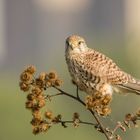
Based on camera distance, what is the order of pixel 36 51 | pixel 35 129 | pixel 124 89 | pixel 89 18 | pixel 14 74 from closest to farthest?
pixel 35 129, pixel 124 89, pixel 14 74, pixel 36 51, pixel 89 18

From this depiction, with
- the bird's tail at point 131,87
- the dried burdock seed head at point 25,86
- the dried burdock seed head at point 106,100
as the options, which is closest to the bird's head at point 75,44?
the bird's tail at point 131,87

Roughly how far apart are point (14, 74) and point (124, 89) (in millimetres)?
32571

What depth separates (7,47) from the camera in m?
73.1

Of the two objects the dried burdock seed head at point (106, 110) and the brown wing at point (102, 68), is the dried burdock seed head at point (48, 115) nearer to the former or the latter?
the dried burdock seed head at point (106, 110)

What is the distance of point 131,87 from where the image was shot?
791 centimetres

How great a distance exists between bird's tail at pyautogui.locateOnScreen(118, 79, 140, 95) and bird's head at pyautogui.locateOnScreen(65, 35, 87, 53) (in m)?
0.41

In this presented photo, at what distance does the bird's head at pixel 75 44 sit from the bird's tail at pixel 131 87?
16.3 inches

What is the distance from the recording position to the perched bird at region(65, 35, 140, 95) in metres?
7.87

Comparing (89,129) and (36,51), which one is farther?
(36,51)

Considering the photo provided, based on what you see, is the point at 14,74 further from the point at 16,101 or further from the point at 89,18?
the point at 89,18

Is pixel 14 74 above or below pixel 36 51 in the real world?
below

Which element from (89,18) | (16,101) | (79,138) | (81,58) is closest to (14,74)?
(16,101)

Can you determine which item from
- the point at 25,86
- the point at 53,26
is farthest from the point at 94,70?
the point at 53,26

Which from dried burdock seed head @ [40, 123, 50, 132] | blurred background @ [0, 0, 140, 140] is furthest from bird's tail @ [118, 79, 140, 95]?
blurred background @ [0, 0, 140, 140]
